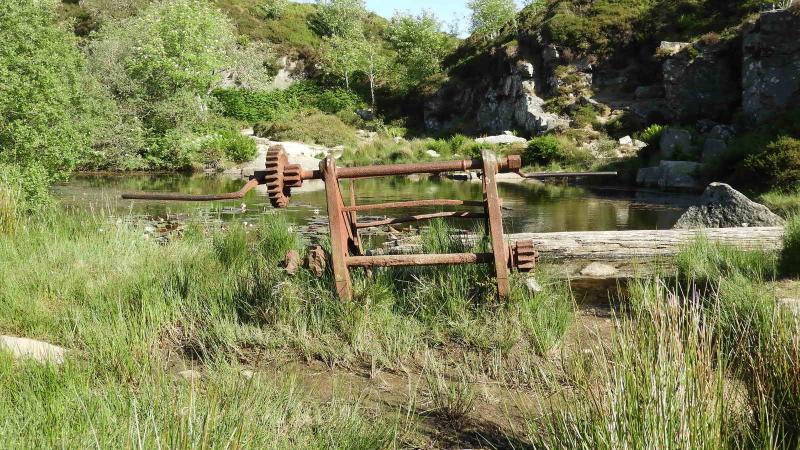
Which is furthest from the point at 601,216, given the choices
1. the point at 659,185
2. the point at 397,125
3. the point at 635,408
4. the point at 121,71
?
the point at 397,125

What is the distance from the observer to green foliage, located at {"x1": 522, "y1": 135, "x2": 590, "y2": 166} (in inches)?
820

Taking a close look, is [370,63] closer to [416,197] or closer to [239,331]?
[416,197]

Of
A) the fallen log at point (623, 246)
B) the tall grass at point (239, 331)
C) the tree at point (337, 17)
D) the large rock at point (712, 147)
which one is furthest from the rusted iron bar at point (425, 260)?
the tree at point (337, 17)

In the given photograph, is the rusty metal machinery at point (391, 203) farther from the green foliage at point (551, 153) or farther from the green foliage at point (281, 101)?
the green foliage at point (281, 101)

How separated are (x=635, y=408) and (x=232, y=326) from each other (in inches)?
100

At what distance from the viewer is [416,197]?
48.8 feet

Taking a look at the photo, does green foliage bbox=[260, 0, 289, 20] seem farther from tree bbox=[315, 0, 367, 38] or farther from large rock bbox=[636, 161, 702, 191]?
large rock bbox=[636, 161, 702, 191]

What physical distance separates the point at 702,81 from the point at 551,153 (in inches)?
258

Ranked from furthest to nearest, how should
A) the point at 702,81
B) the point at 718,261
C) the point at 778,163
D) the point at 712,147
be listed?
the point at 702,81
the point at 712,147
the point at 778,163
the point at 718,261

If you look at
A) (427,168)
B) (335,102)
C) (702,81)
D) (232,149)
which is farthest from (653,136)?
(335,102)

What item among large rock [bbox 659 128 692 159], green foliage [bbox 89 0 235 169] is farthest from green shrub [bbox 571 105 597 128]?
green foliage [bbox 89 0 235 169]

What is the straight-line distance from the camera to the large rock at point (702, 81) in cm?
2161

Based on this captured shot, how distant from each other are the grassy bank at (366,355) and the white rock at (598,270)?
81cm

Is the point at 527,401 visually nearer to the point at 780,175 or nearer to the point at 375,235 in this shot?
the point at 375,235
